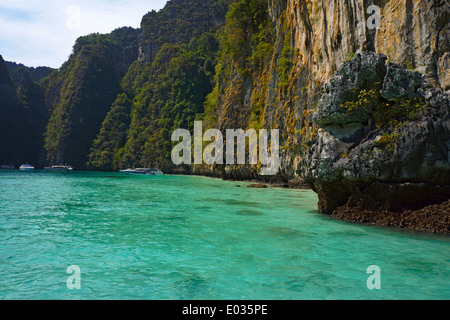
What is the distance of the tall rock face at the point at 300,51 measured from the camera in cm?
1031

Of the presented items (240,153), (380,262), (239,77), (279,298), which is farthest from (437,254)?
(239,77)

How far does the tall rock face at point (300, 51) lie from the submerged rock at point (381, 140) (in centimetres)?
130

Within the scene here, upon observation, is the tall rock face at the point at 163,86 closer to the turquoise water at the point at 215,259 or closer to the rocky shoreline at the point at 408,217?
the turquoise water at the point at 215,259

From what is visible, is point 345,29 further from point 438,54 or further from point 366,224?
point 366,224

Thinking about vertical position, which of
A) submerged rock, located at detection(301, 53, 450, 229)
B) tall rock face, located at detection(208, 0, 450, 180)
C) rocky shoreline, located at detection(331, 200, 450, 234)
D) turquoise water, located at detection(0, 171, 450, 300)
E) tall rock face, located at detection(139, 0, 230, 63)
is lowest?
turquoise water, located at detection(0, 171, 450, 300)

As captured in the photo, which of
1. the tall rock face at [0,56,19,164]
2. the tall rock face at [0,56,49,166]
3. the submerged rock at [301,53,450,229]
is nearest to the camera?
the submerged rock at [301,53,450,229]

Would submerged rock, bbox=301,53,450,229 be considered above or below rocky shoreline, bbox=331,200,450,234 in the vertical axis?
above

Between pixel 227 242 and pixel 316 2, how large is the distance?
18640 mm

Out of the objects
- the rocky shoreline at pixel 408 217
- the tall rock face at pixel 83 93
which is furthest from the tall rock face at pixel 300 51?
the tall rock face at pixel 83 93

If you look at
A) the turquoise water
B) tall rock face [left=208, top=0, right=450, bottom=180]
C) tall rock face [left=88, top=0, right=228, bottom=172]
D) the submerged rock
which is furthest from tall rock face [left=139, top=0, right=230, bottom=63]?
the turquoise water

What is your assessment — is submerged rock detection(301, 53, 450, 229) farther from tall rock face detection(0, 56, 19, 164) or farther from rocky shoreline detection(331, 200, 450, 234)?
tall rock face detection(0, 56, 19, 164)

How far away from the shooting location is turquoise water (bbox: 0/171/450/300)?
15.8 feet

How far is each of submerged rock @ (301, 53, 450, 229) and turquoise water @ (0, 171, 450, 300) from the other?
1243 millimetres

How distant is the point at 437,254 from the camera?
6.69 metres
